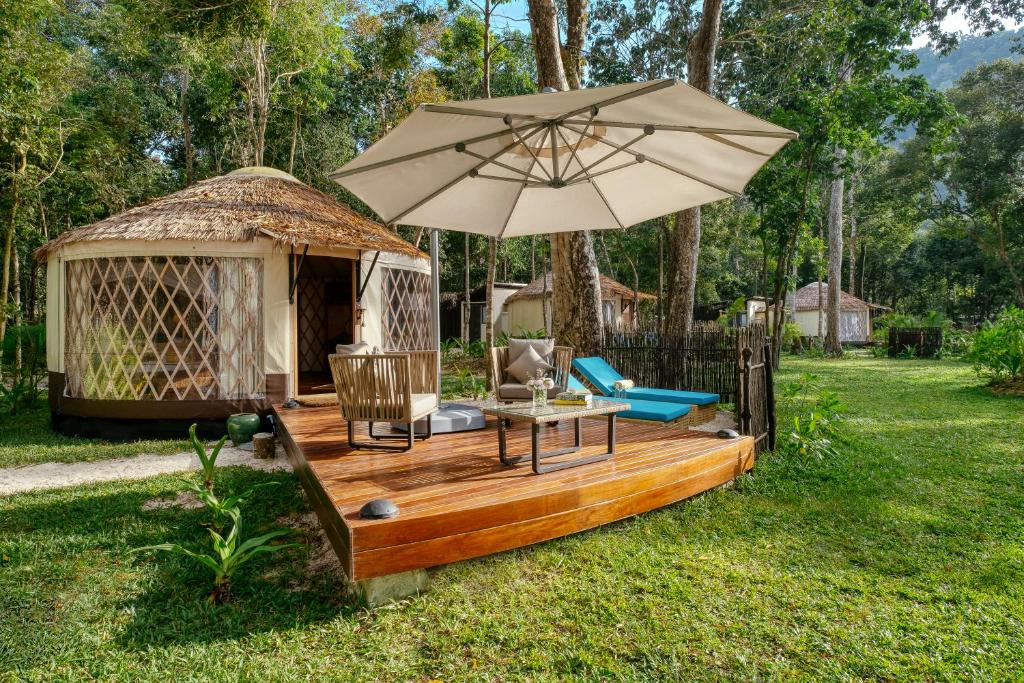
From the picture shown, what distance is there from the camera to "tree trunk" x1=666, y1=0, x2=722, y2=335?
7359 mm

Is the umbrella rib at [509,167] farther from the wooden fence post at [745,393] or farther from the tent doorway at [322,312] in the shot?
the tent doorway at [322,312]

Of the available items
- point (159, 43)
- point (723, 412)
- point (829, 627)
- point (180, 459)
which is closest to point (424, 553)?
point (829, 627)

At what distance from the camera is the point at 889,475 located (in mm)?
4066

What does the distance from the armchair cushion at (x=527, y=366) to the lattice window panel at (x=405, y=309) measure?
8.93 feet

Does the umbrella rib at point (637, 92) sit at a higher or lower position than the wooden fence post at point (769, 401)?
higher

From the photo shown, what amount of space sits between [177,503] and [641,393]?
3.99 metres

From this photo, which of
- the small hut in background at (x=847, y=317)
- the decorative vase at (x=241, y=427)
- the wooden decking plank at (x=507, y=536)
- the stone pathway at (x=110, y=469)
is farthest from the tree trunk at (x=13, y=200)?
the small hut in background at (x=847, y=317)

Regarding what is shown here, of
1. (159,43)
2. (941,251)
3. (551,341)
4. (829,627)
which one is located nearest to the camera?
(829,627)

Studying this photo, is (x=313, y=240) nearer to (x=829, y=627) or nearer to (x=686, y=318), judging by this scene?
(x=686, y=318)

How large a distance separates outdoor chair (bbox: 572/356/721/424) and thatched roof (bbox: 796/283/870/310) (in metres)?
20.4

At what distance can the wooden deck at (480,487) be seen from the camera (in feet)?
7.49

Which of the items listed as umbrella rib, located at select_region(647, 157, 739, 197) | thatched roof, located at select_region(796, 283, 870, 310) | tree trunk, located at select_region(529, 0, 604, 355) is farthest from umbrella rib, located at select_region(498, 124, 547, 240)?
thatched roof, located at select_region(796, 283, 870, 310)

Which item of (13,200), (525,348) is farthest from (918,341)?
(13,200)

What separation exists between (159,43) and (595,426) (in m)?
17.9
